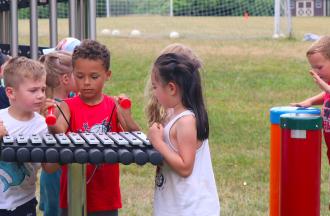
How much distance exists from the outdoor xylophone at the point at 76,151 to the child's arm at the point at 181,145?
0.24 feet

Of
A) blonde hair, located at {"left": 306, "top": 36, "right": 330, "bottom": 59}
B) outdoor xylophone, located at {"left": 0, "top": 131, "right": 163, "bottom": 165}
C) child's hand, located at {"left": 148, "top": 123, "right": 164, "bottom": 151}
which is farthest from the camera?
blonde hair, located at {"left": 306, "top": 36, "right": 330, "bottom": 59}

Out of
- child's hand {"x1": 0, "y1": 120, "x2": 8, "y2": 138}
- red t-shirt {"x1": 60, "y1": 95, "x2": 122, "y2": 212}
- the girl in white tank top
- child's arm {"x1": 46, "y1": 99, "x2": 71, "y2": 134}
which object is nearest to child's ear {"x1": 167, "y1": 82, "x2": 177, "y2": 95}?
the girl in white tank top

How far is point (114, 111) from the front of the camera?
14.5ft

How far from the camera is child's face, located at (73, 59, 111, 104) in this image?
4.32m

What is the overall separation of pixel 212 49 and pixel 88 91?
1625cm

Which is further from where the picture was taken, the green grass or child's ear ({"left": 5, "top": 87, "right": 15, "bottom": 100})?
the green grass

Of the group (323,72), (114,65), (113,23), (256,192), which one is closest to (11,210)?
(323,72)

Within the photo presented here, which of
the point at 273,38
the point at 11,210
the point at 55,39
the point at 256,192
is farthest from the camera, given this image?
the point at 273,38

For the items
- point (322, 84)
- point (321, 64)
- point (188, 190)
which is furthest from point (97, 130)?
point (321, 64)

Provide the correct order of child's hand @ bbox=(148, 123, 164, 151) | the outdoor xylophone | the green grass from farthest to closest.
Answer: the green grass, child's hand @ bbox=(148, 123, 164, 151), the outdoor xylophone

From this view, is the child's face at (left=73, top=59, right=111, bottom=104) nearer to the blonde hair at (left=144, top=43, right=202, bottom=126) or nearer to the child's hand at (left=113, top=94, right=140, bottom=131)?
the child's hand at (left=113, top=94, right=140, bottom=131)

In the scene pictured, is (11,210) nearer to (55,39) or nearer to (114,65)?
(55,39)

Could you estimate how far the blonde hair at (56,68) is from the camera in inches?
201

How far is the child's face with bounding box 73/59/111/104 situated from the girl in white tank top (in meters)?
0.45
